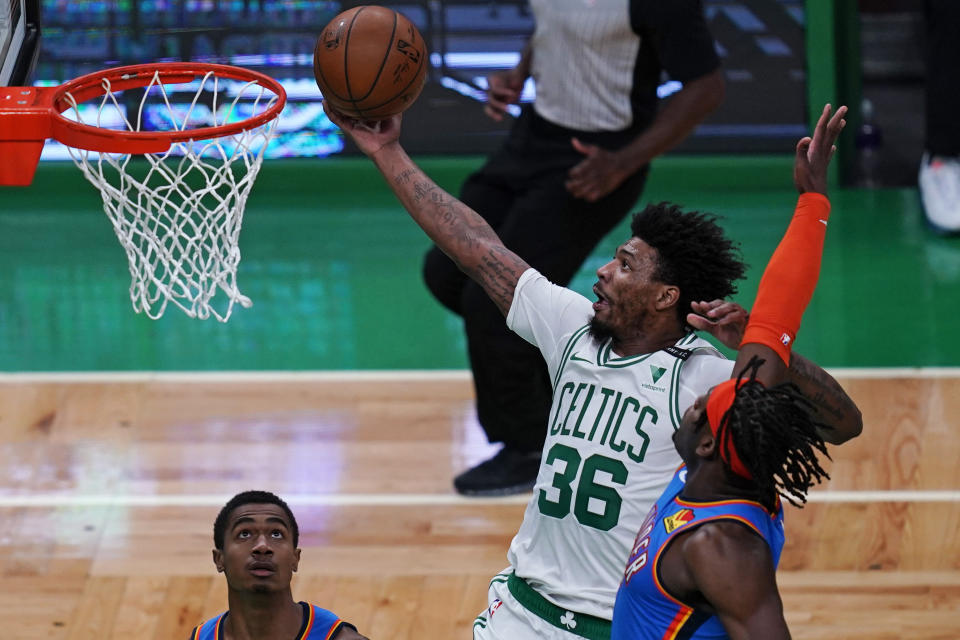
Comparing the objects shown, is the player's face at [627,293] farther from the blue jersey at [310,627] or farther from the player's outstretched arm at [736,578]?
the blue jersey at [310,627]

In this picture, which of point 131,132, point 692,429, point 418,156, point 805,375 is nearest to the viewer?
point 692,429

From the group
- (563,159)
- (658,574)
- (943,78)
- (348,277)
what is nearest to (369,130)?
(658,574)

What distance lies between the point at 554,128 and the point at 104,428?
225 centimetres

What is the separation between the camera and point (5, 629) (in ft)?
15.0

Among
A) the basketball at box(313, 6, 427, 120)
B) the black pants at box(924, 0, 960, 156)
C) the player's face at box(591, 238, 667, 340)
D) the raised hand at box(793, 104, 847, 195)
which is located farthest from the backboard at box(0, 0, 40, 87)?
the black pants at box(924, 0, 960, 156)

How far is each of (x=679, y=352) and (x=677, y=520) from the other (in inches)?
25.5

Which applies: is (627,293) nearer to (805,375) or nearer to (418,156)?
(805,375)

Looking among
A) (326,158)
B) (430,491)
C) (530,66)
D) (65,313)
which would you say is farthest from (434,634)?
(326,158)

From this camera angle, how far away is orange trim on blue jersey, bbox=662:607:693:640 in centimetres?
270

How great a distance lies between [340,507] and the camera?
213 inches

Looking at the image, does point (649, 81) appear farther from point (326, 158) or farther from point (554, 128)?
point (326, 158)

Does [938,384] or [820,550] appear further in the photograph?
[938,384]

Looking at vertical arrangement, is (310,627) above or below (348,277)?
above

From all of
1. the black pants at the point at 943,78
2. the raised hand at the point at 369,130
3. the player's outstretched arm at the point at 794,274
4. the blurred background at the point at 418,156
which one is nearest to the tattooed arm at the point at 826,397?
the player's outstretched arm at the point at 794,274
